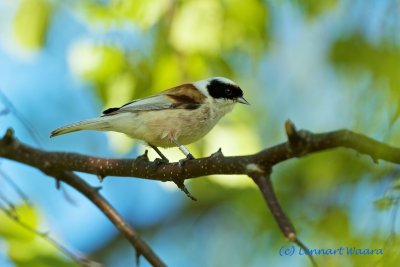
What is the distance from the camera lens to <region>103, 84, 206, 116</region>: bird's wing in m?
4.16

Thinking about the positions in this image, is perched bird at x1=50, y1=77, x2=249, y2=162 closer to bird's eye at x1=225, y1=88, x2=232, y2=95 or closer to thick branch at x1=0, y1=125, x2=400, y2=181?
bird's eye at x1=225, y1=88, x2=232, y2=95

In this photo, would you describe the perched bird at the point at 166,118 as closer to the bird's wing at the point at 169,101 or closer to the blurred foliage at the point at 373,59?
the bird's wing at the point at 169,101

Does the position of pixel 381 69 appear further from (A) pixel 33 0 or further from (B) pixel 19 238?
(A) pixel 33 0

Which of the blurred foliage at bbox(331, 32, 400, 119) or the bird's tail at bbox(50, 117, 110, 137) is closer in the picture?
the blurred foliage at bbox(331, 32, 400, 119)

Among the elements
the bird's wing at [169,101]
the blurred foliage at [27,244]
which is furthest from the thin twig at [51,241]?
the bird's wing at [169,101]

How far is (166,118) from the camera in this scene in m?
4.18

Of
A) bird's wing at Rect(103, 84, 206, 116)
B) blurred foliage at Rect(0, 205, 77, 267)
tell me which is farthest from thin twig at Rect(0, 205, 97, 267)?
bird's wing at Rect(103, 84, 206, 116)

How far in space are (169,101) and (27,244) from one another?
1446 millimetres

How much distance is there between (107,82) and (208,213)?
11.2ft

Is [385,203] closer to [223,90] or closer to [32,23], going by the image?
[223,90]

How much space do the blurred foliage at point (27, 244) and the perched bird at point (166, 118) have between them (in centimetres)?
72

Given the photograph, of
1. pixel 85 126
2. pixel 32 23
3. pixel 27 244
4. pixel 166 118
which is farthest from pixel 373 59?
pixel 32 23

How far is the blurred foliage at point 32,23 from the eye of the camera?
4496 millimetres

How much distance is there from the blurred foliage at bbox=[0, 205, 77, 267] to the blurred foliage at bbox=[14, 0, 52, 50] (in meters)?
1.43
